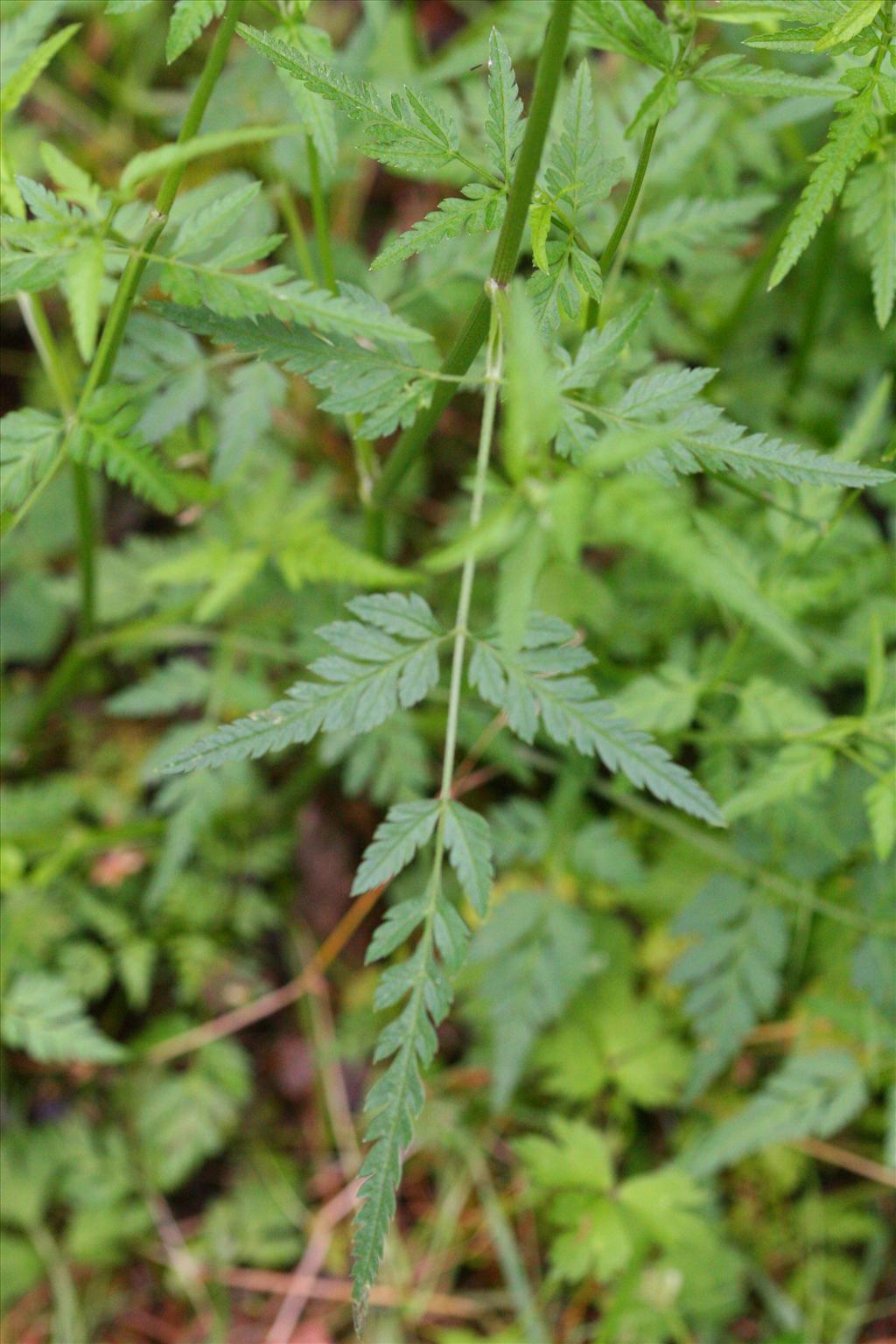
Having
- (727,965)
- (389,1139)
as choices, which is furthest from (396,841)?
(727,965)

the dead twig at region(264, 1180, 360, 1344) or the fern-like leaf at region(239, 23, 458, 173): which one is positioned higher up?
the fern-like leaf at region(239, 23, 458, 173)

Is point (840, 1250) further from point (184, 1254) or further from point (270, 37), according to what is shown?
point (270, 37)

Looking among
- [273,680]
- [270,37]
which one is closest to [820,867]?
[273,680]

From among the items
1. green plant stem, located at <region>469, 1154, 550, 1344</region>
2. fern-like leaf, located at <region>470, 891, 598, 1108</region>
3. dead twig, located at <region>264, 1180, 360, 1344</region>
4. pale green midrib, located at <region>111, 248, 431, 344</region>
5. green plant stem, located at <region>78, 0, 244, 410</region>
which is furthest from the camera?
dead twig, located at <region>264, 1180, 360, 1344</region>

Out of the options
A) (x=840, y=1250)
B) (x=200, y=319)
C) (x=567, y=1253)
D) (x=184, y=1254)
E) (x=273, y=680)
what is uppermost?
(x=200, y=319)

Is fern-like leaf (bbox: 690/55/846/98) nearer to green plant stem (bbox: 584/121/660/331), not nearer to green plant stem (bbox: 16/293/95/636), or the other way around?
green plant stem (bbox: 584/121/660/331)

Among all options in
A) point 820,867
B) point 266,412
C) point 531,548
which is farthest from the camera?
point 820,867

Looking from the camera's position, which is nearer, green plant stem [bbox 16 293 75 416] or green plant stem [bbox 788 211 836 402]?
green plant stem [bbox 16 293 75 416]

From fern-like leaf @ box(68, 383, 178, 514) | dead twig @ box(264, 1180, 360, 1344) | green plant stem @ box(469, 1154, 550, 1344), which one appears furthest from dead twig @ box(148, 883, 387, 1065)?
fern-like leaf @ box(68, 383, 178, 514)
